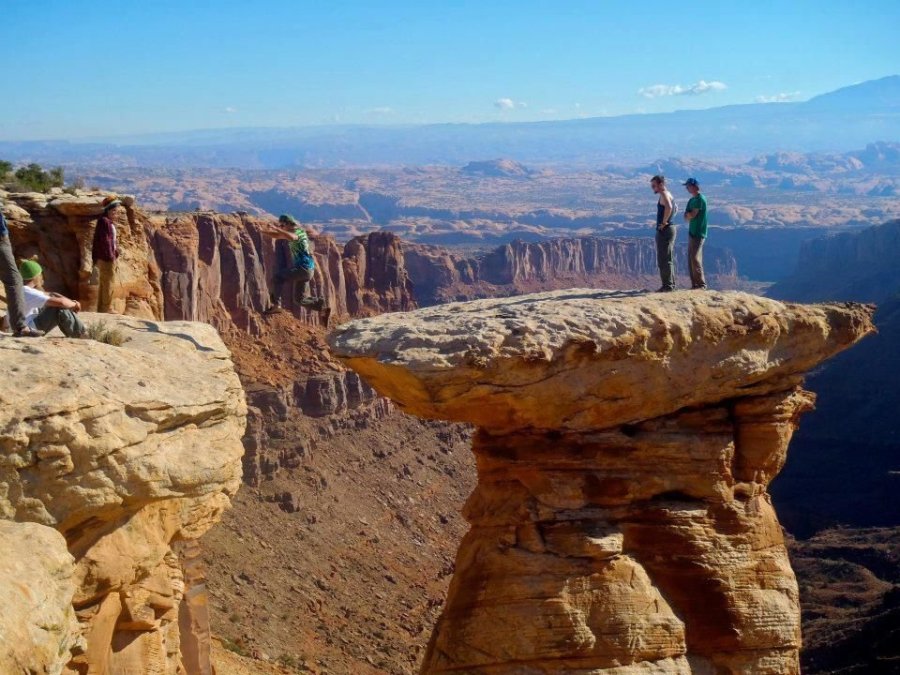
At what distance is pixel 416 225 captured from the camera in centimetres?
19750

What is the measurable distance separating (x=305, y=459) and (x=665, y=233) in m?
32.4

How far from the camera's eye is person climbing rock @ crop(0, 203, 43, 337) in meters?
10.8

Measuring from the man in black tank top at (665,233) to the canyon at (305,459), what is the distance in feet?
31.4

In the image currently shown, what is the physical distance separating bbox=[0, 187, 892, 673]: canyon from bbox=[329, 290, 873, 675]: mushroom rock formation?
9.21 meters

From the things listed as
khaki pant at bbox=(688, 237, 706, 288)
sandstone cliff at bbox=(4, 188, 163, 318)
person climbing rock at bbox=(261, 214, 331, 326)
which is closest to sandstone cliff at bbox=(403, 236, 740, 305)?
sandstone cliff at bbox=(4, 188, 163, 318)

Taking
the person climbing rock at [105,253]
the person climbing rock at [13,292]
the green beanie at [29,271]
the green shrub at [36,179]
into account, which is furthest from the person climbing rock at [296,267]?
the green shrub at [36,179]

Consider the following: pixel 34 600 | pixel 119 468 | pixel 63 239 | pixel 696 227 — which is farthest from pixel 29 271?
pixel 696 227

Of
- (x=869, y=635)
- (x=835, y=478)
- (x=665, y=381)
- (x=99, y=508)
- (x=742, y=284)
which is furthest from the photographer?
(x=742, y=284)

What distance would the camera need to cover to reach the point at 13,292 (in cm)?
1088

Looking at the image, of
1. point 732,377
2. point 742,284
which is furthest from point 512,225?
point 732,377

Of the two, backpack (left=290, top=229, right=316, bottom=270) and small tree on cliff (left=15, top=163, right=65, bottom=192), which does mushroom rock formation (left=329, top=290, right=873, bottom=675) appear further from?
small tree on cliff (left=15, top=163, right=65, bottom=192)

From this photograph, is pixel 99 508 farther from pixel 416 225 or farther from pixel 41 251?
pixel 416 225

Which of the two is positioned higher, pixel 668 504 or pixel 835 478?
pixel 668 504

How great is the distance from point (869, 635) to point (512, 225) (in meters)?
172
